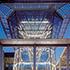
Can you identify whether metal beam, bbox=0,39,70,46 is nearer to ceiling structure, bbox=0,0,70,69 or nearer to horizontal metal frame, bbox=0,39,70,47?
horizontal metal frame, bbox=0,39,70,47

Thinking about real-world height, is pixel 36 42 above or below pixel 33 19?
above

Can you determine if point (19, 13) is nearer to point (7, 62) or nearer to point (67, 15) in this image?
point (67, 15)

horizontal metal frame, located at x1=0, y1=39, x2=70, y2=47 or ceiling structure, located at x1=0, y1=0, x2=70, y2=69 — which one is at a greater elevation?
horizontal metal frame, located at x1=0, y1=39, x2=70, y2=47

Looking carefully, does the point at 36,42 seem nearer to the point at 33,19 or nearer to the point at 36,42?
the point at 36,42

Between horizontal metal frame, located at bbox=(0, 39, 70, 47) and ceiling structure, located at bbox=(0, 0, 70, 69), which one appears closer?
horizontal metal frame, located at bbox=(0, 39, 70, 47)

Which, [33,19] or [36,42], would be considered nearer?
[36,42]

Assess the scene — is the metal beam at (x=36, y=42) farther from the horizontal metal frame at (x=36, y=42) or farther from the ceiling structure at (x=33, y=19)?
the ceiling structure at (x=33, y=19)

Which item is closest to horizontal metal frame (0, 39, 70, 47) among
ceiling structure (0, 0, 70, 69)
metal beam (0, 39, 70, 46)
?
metal beam (0, 39, 70, 46)

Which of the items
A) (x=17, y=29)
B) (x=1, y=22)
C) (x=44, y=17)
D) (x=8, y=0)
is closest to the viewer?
(x=8, y=0)

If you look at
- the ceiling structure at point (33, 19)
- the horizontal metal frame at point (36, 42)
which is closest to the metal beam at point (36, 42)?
the horizontal metal frame at point (36, 42)

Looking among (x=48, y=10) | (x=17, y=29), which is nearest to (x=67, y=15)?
(x=48, y=10)

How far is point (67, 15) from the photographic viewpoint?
904 cm

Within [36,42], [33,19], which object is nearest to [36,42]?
[36,42]

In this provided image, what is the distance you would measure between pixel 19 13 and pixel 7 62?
5320mm
